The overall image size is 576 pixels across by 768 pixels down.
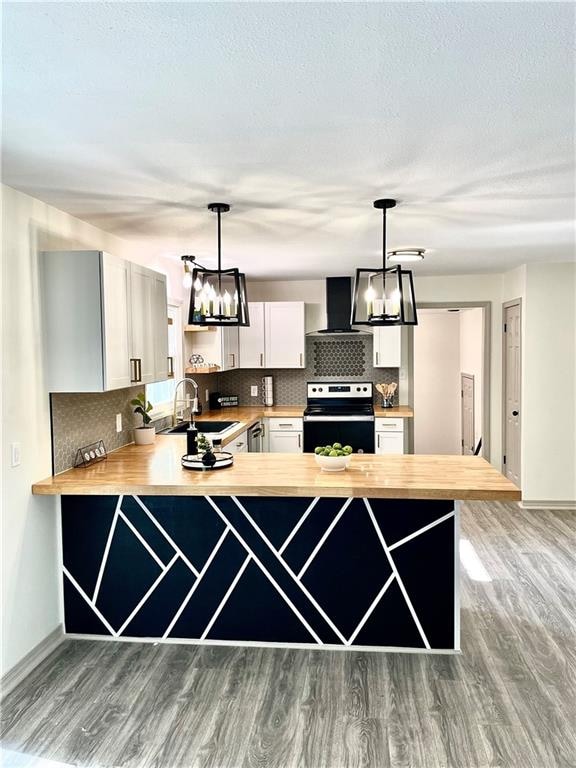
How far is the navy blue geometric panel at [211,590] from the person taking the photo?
10.4 feet

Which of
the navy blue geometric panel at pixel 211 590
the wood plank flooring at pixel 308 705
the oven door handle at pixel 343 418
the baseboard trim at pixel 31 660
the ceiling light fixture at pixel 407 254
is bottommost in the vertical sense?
the wood plank flooring at pixel 308 705

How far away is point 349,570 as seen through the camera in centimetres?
311

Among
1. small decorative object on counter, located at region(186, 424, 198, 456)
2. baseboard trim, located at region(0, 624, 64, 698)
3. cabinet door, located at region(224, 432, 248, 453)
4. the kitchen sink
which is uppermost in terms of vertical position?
small decorative object on counter, located at region(186, 424, 198, 456)

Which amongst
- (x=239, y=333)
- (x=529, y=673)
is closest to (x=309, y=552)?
(x=529, y=673)

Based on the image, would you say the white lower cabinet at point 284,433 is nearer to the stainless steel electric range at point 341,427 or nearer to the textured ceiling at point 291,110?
the stainless steel electric range at point 341,427

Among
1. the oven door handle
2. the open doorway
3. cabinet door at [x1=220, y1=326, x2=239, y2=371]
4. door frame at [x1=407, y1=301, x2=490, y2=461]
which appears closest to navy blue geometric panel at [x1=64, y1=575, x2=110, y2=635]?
cabinet door at [x1=220, y1=326, x2=239, y2=371]

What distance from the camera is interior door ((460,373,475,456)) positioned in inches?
304

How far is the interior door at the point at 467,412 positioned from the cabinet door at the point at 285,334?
98.2 inches

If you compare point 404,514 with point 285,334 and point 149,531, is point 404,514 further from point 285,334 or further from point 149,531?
point 285,334

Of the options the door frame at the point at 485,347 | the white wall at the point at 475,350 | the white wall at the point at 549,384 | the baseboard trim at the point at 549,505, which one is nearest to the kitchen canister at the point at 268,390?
the door frame at the point at 485,347

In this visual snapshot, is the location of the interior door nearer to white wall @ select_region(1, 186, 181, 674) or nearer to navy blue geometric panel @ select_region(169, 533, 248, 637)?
navy blue geometric panel @ select_region(169, 533, 248, 637)

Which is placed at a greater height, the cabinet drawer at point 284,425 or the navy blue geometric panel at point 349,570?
the cabinet drawer at point 284,425

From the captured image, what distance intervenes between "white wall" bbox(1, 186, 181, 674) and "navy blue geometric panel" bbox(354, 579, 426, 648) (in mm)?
1731

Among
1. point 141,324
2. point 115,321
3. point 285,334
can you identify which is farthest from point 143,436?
point 285,334
